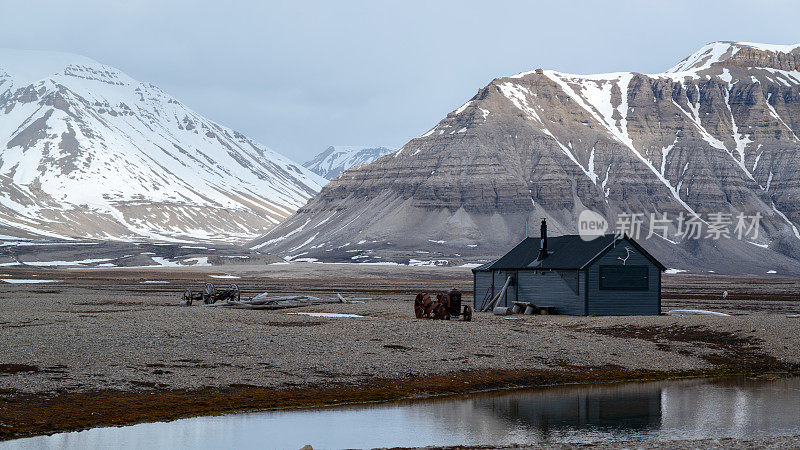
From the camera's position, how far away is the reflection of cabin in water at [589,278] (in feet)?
157

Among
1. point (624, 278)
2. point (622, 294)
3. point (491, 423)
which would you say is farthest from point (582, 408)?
point (624, 278)

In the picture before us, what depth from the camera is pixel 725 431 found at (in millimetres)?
22156

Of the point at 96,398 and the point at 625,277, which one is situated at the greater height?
the point at 625,277

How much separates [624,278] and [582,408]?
78.4 ft

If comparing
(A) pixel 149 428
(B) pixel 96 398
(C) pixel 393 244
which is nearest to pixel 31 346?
(B) pixel 96 398

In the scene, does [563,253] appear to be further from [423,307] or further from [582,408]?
[582,408]

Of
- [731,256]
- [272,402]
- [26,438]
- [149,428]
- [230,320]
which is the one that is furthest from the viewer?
[731,256]

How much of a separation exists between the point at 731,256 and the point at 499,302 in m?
149

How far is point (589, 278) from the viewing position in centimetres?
4762

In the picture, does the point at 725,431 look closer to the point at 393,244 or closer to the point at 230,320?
the point at 230,320

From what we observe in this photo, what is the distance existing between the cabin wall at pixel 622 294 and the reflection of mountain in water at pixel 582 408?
18.0 meters

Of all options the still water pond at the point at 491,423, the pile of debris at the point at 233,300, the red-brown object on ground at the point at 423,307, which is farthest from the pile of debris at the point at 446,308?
the still water pond at the point at 491,423

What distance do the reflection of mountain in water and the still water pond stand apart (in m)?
0.03

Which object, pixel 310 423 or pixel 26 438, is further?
pixel 310 423
